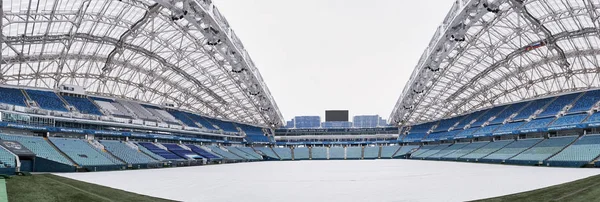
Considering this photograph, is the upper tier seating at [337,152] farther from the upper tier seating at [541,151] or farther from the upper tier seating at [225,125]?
the upper tier seating at [541,151]

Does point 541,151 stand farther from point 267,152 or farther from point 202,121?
point 202,121

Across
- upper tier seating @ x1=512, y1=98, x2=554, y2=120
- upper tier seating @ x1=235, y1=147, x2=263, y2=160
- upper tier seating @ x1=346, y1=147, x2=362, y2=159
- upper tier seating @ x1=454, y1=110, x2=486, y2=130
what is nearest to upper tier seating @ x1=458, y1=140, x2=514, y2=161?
upper tier seating @ x1=512, y1=98, x2=554, y2=120

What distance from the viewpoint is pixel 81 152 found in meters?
41.7

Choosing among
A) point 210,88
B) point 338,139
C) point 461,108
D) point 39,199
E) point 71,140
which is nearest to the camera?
point 39,199

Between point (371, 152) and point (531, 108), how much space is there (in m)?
36.6

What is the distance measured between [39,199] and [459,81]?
5800 centimetres

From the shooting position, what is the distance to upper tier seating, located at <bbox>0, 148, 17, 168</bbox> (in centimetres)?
2824

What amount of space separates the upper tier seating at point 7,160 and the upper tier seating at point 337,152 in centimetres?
6385

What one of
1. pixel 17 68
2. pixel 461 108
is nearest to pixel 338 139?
pixel 461 108

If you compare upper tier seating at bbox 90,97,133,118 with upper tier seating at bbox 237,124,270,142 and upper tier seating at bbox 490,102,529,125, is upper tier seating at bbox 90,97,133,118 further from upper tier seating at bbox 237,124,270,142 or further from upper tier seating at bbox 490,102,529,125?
upper tier seating at bbox 490,102,529,125

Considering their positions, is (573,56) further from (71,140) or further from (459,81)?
(71,140)

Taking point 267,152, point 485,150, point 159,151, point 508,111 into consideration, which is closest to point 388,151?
point 267,152

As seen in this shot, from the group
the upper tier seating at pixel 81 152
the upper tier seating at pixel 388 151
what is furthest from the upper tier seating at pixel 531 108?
the upper tier seating at pixel 81 152

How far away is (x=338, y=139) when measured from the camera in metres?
97.3
